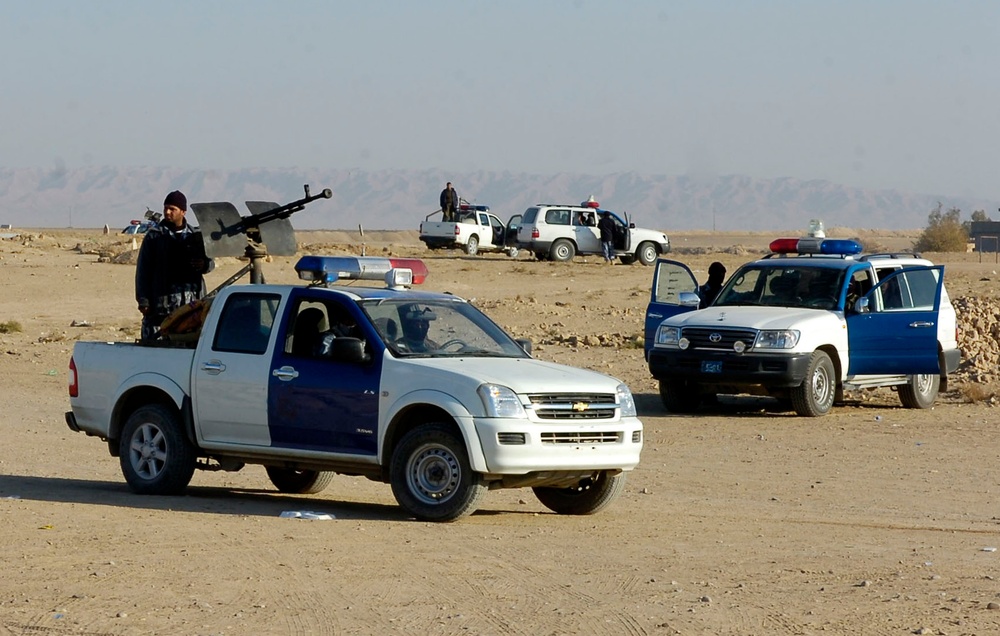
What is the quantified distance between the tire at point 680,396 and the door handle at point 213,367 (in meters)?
8.27

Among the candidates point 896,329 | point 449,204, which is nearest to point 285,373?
point 896,329

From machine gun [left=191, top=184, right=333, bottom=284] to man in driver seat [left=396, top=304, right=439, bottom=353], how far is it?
1.66 metres

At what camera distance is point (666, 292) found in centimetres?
2002

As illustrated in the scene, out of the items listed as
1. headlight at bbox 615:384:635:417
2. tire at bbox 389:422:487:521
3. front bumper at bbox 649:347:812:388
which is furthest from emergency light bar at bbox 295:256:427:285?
front bumper at bbox 649:347:812:388

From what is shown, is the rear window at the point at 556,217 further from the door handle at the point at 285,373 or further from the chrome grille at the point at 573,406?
the chrome grille at the point at 573,406

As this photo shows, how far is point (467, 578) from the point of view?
28.6ft

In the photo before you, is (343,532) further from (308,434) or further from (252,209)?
(252,209)

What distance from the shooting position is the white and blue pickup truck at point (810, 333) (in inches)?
701

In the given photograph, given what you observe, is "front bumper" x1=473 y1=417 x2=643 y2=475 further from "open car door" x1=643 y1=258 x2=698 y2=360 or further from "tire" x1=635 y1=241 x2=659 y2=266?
"tire" x1=635 y1=241 x2=659 y2=266

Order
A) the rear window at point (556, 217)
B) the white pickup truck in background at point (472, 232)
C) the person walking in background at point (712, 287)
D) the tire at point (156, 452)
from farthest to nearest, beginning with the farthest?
the white pickup truck in background at point (472, 232), the rear window at point (556, 217), the person walking in background at point (712, 287), the tire at point (156, 452)

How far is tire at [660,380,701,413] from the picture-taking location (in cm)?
1902

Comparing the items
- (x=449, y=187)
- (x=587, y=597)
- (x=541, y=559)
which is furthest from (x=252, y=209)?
(x=449, y=187)

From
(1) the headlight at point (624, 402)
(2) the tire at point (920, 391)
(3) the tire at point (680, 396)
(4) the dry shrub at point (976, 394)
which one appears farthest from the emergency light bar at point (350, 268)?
(4) the dry shrub at point (976, 394)

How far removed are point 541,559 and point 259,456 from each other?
3.03 meters
